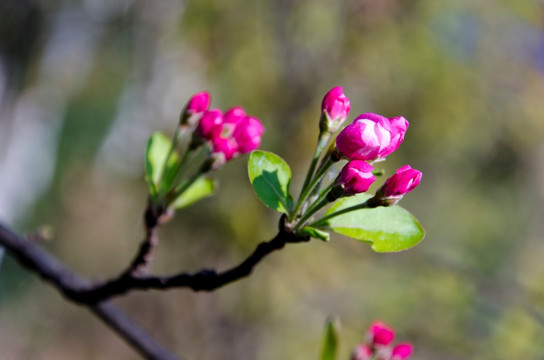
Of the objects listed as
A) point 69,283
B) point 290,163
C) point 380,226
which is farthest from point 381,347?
point 290,163

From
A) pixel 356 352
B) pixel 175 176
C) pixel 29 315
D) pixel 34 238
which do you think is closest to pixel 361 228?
pixel 175 176

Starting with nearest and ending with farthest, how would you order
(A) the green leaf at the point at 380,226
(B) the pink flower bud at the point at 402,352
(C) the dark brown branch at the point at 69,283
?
1. (A) the green leaf at the point at 380,226
2. (B) the pink flower bud at the point at 402,352
3. (C) the dark brown branch at the point at 69,283

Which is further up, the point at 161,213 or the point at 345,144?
the point at 345,144

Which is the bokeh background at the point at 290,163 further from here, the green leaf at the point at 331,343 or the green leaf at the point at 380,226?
the green leaf at the point at 380,226

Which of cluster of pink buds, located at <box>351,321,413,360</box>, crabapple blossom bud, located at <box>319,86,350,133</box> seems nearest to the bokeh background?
cluster of pink buds, located at <box>351,321,413,360</box>

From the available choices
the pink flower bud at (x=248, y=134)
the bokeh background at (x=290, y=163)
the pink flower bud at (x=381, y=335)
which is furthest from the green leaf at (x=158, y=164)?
the bokeh background at (x=290, y=163)

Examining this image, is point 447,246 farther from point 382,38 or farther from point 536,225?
point 382,38
